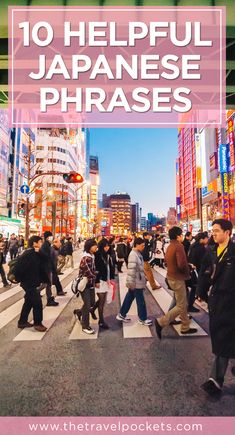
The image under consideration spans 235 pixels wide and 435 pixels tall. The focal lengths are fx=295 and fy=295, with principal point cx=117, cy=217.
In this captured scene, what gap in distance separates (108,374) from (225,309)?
1.81 metres

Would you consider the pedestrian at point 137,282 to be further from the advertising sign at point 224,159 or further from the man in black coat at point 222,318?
the advertising sign at point 224,159

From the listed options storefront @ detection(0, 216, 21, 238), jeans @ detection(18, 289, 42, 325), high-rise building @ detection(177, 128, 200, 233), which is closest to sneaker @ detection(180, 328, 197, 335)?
jeans @ detection(18, 289, 42, 325)

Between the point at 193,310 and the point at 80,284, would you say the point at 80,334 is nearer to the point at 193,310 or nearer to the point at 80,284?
the point at 80,284

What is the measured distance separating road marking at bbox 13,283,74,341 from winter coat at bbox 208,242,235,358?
3.54m

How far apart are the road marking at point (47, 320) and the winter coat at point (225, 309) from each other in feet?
11.6

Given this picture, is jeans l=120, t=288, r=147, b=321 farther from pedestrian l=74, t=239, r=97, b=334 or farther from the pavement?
pedestrian l=74, t=239, r=97, b=334

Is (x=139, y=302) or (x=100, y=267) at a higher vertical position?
(x=100, y=267)

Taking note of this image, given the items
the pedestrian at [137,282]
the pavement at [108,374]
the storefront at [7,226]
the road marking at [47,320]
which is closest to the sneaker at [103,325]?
the pavement at [108,374]

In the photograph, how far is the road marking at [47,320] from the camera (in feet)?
18.6

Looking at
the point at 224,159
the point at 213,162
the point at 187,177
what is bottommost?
the point at 224,159

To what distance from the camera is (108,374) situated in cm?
395

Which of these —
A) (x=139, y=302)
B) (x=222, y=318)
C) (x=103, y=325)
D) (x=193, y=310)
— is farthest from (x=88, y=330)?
(x=222, y=318)

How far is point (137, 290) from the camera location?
6.19 metres

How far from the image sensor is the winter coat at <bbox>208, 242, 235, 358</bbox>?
3.33 m
